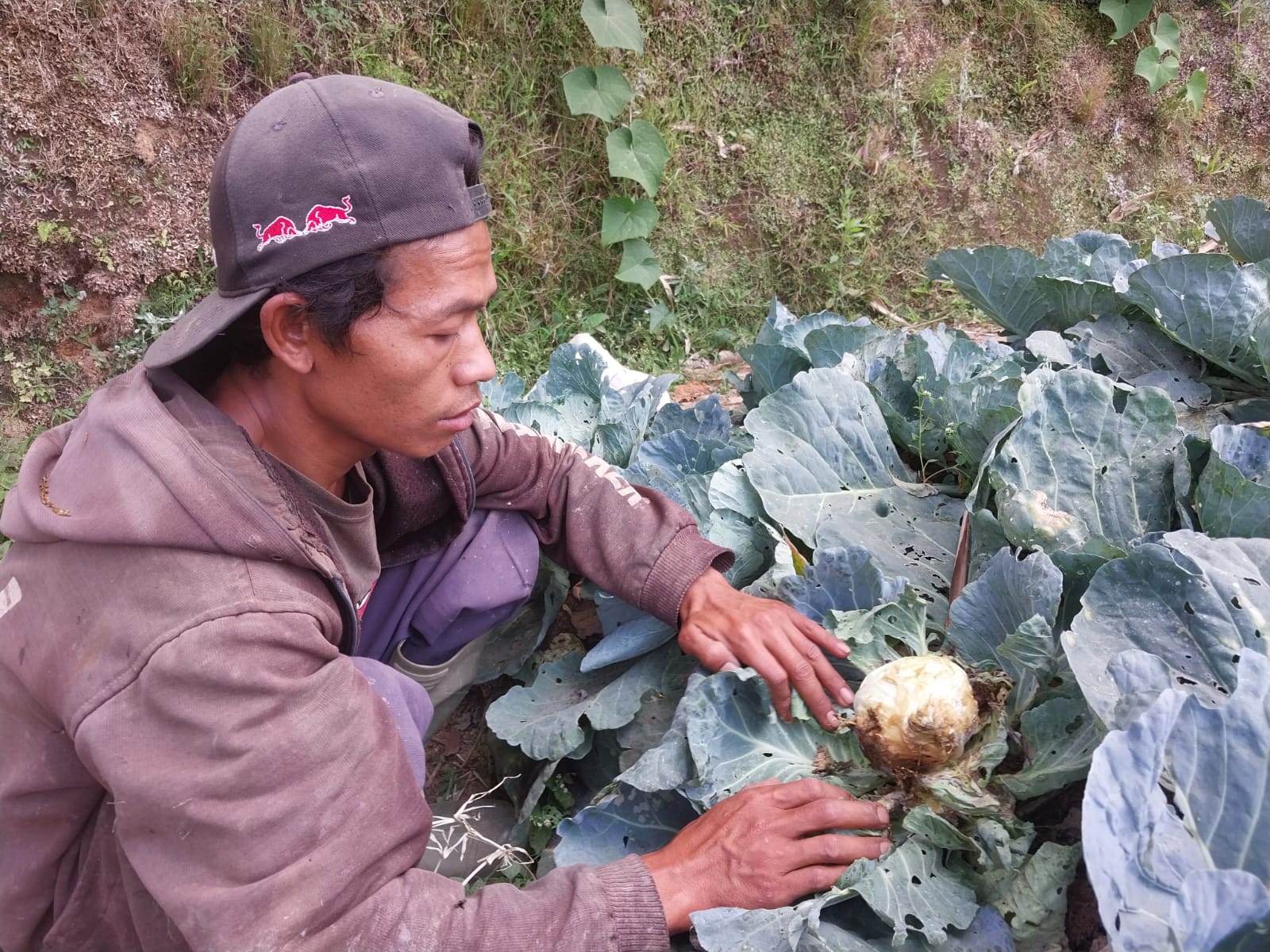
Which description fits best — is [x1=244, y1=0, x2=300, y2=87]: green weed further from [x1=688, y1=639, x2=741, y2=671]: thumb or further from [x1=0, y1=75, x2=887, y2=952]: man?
[x1=688, y1=639, x2=741, y2=671]: thumb

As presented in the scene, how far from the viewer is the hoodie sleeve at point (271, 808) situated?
128cm

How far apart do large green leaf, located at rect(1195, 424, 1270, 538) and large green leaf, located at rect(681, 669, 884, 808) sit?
0.78 metres

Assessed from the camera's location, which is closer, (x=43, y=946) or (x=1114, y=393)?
(x=43, y=946)

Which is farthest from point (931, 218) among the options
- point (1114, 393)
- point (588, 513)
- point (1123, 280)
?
point (588, 513)

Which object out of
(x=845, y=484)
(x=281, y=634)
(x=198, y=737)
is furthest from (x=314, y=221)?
(x=845, y=484)

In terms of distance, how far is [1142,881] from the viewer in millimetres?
1132

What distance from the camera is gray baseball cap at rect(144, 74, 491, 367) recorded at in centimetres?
146

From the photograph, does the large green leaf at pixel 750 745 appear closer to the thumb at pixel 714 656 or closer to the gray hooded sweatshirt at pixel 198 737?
the thumb at pixel 714 656

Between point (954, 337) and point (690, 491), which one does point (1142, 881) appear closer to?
point (690, 491)

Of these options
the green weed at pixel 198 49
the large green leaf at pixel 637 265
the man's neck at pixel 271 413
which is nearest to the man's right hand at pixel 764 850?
the man's neck at pixel 271 413

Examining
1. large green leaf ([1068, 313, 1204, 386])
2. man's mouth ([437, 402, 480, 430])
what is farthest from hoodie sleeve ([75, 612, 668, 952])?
large green leaf ([1068, 313, 1204, 386])

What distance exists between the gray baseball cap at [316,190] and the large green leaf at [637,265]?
2783 millimetres

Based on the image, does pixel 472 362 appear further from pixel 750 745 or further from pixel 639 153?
pixel 639 153

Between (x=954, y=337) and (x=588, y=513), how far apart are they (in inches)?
44.4
